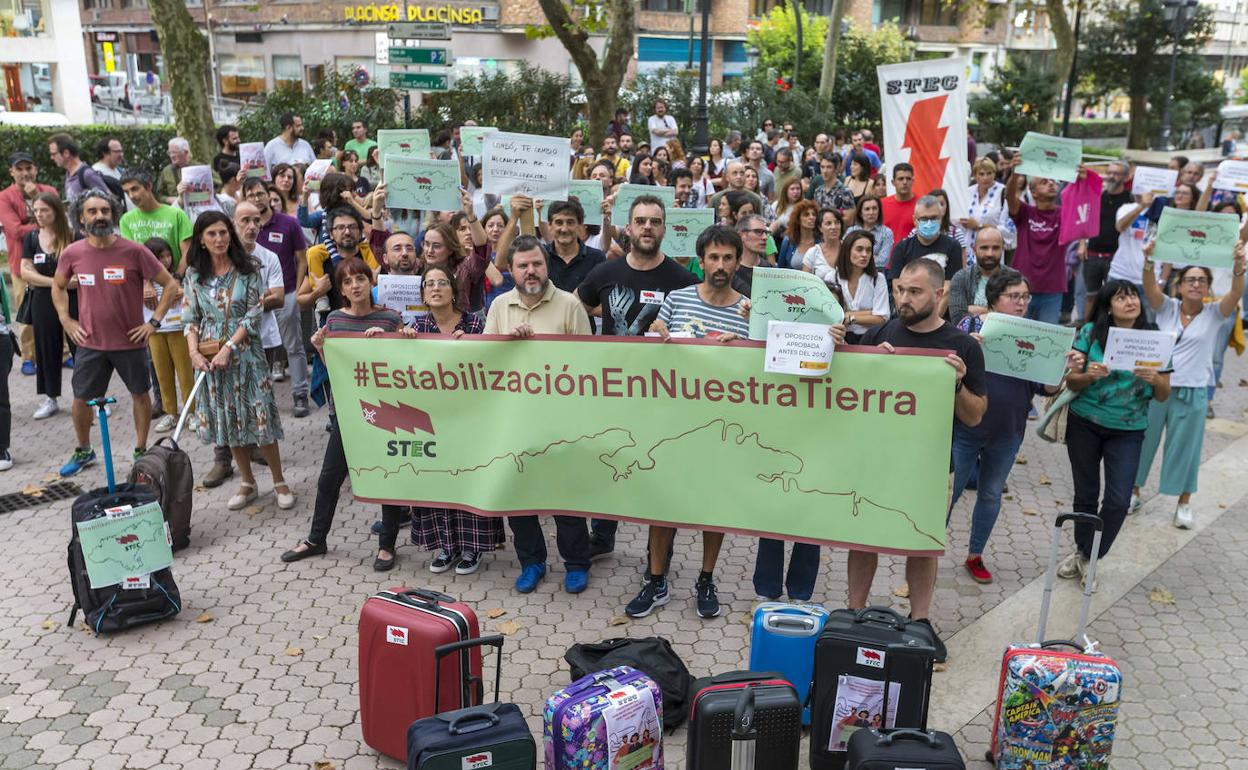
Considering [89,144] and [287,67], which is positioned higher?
[287,67]

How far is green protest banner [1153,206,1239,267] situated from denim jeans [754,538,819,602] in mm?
3873

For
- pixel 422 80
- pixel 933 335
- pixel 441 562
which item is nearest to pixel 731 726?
pixel 933 335

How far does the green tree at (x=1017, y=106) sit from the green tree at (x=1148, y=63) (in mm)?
6619

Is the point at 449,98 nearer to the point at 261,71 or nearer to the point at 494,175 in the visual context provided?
the point at 494,175

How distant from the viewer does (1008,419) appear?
6203mm

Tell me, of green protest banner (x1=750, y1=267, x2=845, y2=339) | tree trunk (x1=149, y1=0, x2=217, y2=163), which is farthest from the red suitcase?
tree trunk (x1=149, y1=0, x2=217, y2=163)

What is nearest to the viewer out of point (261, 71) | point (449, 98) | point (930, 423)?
point (930, 423)

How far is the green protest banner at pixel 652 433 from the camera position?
5.20m

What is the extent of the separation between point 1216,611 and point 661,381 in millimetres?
3578

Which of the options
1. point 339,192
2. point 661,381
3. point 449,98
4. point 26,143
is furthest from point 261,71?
point 661,381

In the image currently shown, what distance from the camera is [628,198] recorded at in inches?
354

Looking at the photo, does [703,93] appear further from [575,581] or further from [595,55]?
[575,581]

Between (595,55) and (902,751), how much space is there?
626 inches

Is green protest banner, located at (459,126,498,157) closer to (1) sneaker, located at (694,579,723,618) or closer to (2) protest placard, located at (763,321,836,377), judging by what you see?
(1) sneaker, located at (694,579,723,618)
